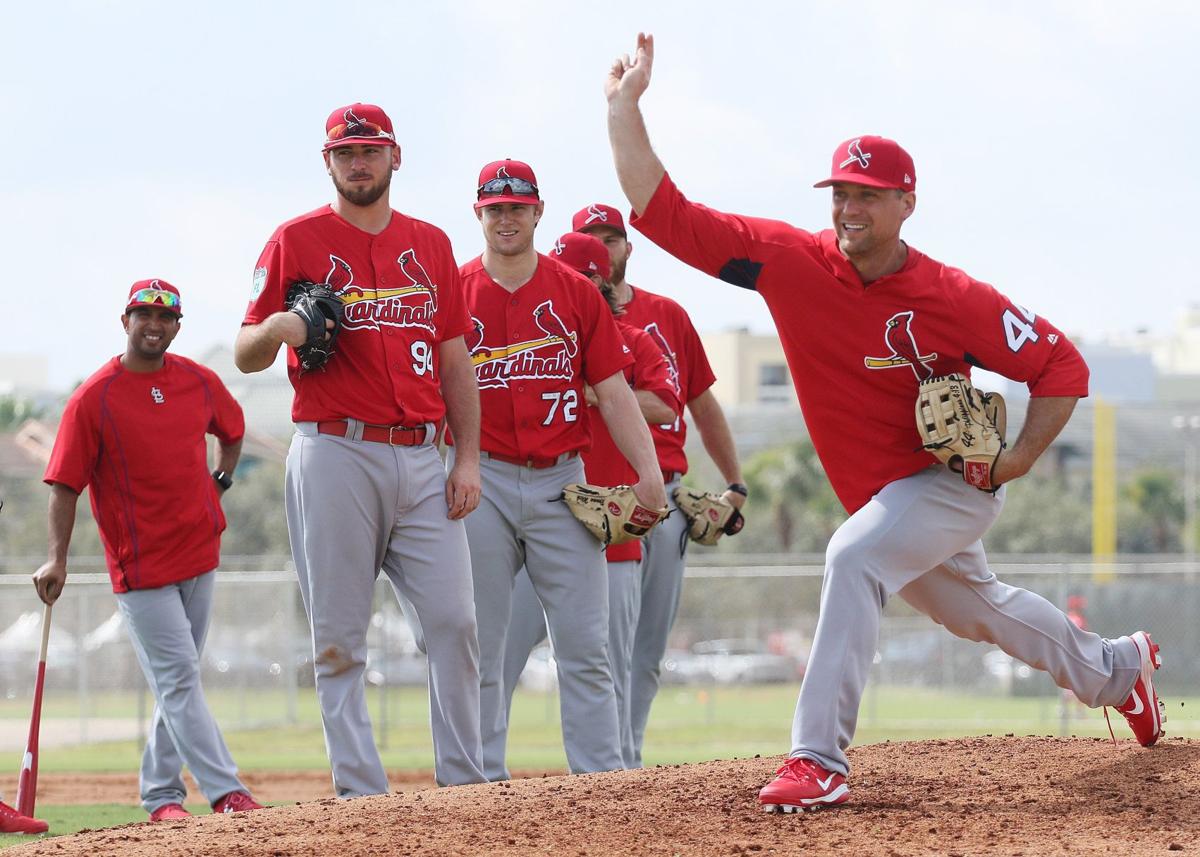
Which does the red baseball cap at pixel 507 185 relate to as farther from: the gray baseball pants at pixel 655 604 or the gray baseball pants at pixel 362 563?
the gray baseball pants at pixel 655 604

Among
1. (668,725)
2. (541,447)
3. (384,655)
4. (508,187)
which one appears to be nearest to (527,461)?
(541,447)

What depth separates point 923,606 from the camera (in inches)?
240

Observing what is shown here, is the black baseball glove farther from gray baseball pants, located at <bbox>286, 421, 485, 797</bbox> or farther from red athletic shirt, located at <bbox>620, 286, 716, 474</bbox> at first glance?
red athletic shirt, located at <bbox>620, 286, 716, 474</bbox>

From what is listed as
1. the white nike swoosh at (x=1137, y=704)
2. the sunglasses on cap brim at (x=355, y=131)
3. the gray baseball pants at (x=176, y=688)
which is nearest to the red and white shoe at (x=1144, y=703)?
the white nike swoosh at (x=1137, y=704)

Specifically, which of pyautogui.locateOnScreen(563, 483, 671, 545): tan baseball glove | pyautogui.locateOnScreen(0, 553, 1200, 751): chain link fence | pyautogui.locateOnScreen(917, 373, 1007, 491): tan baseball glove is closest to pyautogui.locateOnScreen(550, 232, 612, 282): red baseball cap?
pyautogui.locateOnScreen(563, 483, 671, 545): tan baseball glove

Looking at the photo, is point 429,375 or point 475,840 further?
point 429,375

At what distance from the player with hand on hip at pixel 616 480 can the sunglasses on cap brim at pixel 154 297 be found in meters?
1.87

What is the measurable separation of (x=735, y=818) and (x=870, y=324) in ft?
5.43

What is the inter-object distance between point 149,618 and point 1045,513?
43549 millimetres

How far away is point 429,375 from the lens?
20.1 feet

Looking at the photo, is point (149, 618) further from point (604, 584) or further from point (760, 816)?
point (760, 816)

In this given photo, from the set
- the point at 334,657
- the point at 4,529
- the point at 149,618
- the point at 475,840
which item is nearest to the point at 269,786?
the point at 149,618

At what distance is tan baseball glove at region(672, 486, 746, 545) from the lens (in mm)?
8203

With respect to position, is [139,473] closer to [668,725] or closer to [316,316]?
[316,316]
